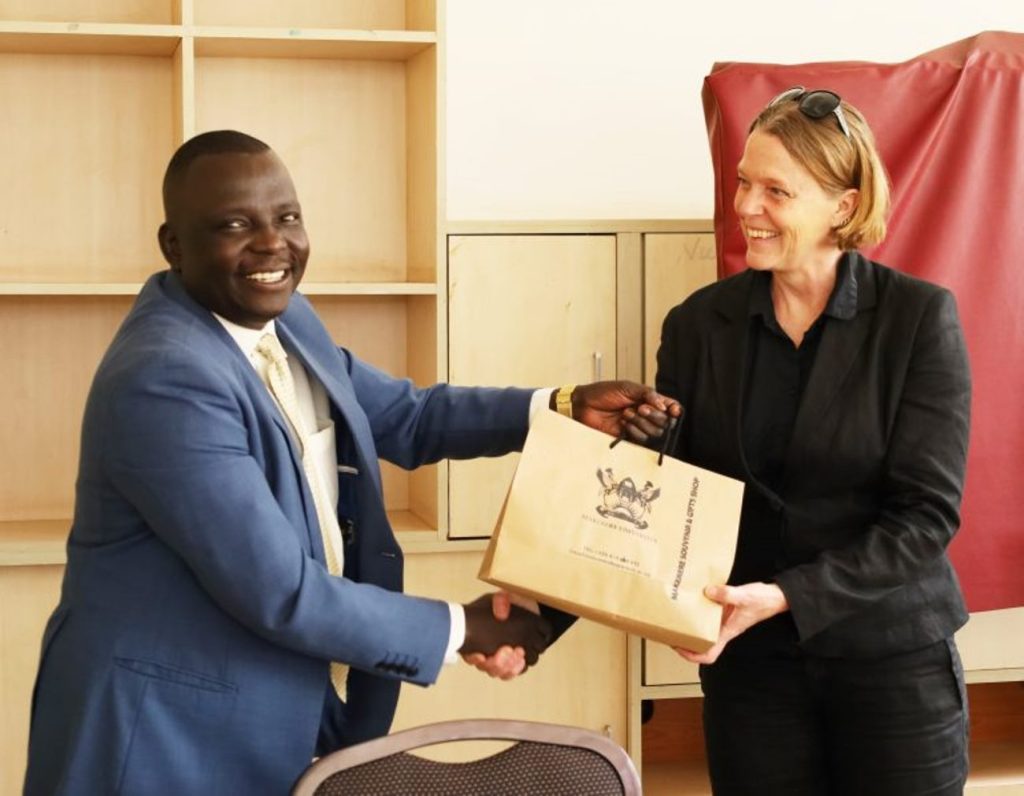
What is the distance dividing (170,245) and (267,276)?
0.14 m

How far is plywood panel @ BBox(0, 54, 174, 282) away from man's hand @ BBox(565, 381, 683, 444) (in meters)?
1.31

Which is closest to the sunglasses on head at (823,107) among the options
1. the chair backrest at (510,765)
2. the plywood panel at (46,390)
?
the chair backrest at (510,765)

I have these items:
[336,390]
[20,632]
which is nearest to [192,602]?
[336,390]

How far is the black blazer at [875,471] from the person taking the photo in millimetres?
2047

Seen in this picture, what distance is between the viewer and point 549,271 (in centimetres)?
305

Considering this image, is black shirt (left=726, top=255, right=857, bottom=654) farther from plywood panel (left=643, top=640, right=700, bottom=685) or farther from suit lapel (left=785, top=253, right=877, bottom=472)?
plywood panel (left=643, top=640, right=700, bottom=685)

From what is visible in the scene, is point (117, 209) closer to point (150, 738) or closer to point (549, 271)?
point (549, 271)

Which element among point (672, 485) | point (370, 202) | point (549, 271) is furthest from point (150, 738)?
point (370, 202)

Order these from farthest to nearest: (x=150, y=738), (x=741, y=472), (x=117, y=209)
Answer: (x=117, y=209) → (x=741, y=472) → (x=150, y=738)

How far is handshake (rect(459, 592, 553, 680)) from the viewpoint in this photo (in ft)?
6.41

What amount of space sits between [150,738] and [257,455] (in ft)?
1.18

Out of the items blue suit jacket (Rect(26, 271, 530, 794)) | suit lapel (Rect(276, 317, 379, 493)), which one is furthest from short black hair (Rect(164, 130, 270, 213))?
suit lapel (Rect(276, 317, 379, 493))

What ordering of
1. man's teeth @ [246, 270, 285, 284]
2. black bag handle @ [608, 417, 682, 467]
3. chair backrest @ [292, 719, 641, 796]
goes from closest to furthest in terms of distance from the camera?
chair backrest @ [292, 719, 641, 796], man's teeth @ [246, 270, 285, 284], black bag handle @ [608, 417, 682, 467]

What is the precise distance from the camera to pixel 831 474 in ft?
6.86
